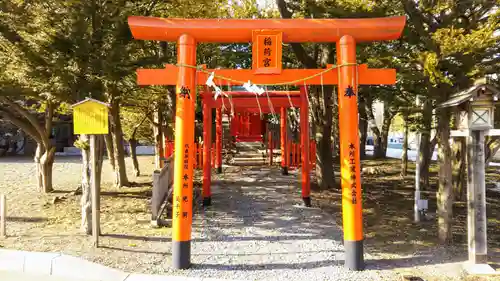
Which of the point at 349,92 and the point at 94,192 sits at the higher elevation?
the point at 349,92

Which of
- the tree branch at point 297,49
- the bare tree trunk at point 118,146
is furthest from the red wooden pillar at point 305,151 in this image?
the bare tree trunk at point 118,146

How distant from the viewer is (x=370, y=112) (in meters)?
22.2

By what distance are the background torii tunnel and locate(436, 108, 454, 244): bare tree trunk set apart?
6.30ft

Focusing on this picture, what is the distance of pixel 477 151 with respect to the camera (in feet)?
18.8

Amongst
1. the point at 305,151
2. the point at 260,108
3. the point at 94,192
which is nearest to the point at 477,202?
the point at 305,151

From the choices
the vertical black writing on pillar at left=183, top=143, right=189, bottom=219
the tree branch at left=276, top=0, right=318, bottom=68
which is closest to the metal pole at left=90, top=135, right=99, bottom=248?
the vertical black writing on pillar at left=183, top=143, right=189, bottom=219

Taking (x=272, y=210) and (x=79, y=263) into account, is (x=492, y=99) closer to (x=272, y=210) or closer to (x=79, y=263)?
(x=272, y=210)

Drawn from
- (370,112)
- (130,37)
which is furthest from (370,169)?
(130,37)

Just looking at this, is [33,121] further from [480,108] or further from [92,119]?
[480,108]

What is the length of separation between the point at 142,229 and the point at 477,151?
642 cm

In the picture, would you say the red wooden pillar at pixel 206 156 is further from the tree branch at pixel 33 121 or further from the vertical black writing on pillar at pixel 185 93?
the tree branch at pixel 33 121

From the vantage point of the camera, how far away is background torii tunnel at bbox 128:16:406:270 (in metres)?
5.54

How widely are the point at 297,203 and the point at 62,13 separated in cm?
710

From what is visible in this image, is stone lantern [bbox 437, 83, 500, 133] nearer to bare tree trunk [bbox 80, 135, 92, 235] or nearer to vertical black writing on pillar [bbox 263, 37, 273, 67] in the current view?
vertical black writing on pillar [bbox 263, 37, 273, 67]
